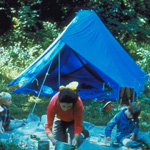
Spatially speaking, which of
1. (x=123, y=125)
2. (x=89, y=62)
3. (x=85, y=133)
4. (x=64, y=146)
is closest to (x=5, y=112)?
(x=85, y=133)

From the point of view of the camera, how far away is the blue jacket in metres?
3.59

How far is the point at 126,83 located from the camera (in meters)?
5.39

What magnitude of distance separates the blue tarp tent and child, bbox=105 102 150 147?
1.61 meters

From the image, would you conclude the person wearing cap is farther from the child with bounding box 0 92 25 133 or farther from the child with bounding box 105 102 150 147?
the child with bounding box 0 92 25 133

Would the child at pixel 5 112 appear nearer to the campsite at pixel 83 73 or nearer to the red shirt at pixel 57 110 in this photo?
the campsite at pixel 83 73

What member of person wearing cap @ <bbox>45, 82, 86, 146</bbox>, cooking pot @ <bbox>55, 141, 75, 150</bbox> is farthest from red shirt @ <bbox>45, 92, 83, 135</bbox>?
cooking pot @ <bbox>55, 141, 75, 150</bbox>

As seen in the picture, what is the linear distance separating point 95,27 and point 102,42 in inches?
16.3

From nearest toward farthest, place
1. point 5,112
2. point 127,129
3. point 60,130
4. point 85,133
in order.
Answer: point 60,130, point 127,129, point 85,133, point 5,112

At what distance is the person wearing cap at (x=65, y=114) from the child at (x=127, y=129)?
1.54 feet

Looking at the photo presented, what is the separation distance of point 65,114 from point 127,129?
34.6 inches

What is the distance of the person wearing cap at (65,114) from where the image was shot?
2953mm

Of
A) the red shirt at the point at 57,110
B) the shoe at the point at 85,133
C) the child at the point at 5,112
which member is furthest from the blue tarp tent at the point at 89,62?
the red shirt at the point at 57,110

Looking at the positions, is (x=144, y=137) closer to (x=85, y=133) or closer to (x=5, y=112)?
(x=85, y=133)

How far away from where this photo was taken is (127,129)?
3.71 meters
